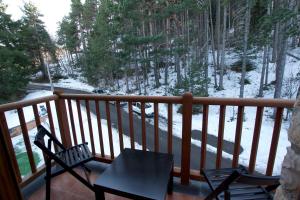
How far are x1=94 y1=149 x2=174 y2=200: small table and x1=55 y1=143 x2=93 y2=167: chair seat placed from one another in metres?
0.41

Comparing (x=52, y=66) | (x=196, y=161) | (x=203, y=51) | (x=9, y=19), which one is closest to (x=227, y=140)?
(x=196, y=161)

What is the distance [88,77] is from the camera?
66.1ft

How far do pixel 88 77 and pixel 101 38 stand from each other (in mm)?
5701

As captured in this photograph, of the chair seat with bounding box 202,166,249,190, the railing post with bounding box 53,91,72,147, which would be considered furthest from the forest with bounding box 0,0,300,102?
the railing post with bounding box 53,91,72,147

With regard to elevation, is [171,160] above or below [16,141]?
above

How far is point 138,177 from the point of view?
5.07 feet

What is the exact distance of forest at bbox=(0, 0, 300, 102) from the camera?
10562mm

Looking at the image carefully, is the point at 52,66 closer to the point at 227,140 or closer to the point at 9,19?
the point at 9,19

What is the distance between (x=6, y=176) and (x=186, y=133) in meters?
1.44

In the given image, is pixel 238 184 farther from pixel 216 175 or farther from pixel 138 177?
pixel 138 177

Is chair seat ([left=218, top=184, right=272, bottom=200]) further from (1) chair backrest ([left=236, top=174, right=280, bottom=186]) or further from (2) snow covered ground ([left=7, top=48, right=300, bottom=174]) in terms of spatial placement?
(2) snow covered ground ([left=7, top=48, right=300, bottom=174])

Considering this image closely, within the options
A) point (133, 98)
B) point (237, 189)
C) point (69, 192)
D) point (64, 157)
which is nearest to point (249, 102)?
point (237, 189)

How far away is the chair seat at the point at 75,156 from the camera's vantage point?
1917 millimetres

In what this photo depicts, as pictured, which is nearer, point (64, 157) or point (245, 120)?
point (64, 157)
